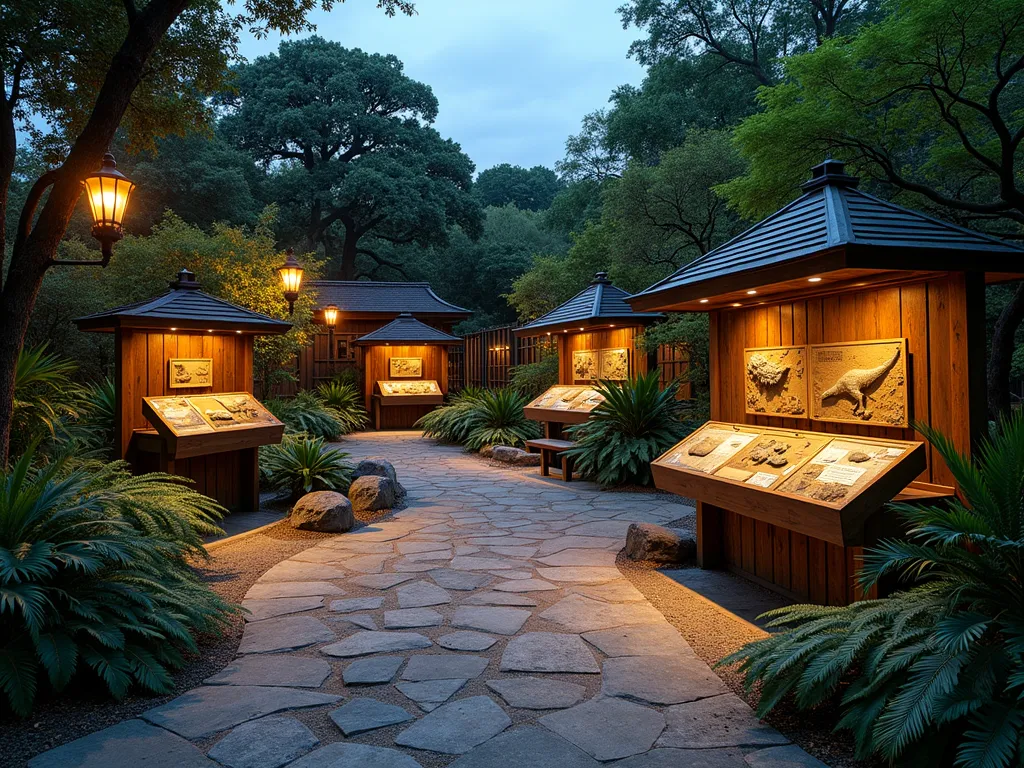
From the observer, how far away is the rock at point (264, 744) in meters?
2.60

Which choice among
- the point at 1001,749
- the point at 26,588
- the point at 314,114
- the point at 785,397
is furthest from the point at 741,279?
the point at 314,114

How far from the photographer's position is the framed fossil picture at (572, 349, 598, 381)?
11.0 meters

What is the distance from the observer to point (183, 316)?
6.78 meters

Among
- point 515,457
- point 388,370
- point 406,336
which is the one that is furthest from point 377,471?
point 388,370

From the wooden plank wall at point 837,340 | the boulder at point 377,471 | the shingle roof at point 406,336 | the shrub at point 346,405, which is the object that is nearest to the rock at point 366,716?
the wooden plank wall at point 837,340

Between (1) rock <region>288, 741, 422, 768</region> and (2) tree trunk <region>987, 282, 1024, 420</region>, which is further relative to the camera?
(2) tree trunk <region>987, 282, 1024, 420</region>

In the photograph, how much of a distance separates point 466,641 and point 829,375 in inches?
112

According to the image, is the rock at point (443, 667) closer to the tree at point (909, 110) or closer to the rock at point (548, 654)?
the rock at point (548, 654)

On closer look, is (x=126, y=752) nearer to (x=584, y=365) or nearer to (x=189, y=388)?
(x=189, y=388)

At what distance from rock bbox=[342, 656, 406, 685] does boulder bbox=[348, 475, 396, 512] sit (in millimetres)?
4053

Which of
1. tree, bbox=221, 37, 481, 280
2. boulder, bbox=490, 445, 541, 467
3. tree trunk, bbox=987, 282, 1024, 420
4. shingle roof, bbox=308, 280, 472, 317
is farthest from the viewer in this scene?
tree, bbox=221, 37, 481, 280

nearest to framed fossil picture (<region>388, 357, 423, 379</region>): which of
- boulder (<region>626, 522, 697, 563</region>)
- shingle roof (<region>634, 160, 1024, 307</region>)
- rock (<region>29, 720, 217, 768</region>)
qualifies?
boulder (<region>626, 522, 697, 563</region>)

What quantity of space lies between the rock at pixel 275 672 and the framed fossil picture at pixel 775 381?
3.44 meters

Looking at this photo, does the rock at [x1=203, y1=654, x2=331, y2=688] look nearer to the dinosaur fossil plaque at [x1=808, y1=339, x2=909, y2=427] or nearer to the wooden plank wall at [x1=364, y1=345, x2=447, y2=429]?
the dinosaur fossil plaque at [x1=808, y1=339, x2=909, y2=427]
